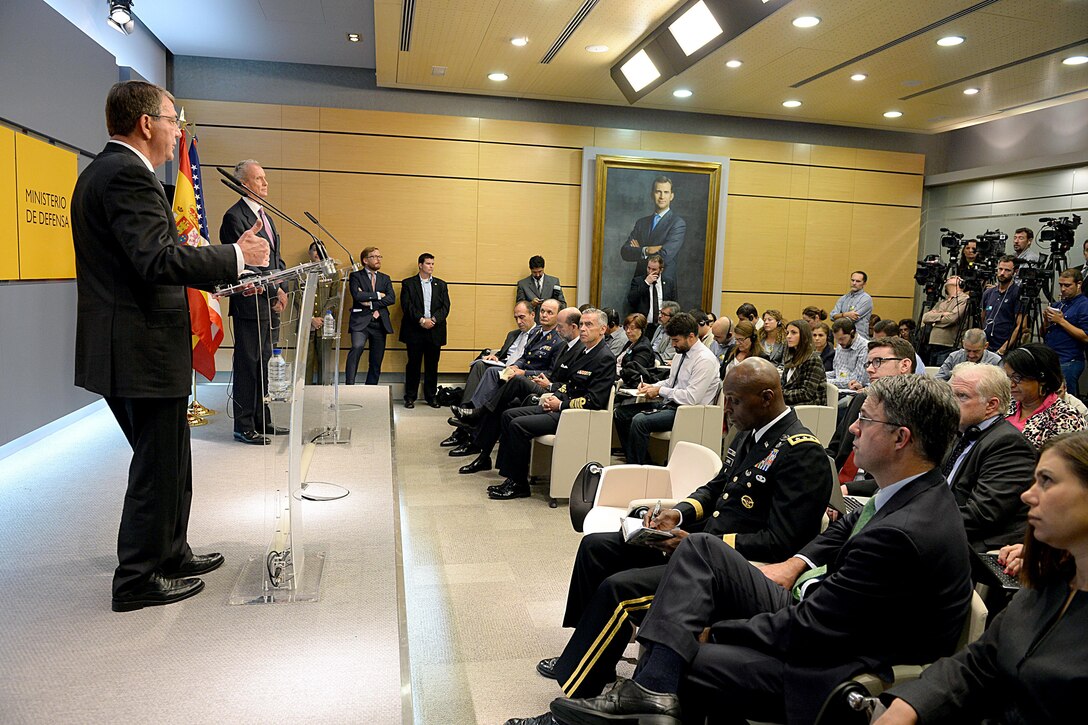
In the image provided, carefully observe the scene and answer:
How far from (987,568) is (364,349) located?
7.73 metres

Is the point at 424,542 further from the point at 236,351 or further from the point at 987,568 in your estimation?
the point at 987,568

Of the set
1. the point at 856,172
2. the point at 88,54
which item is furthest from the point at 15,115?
the point at 856,172

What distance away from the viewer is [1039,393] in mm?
3285

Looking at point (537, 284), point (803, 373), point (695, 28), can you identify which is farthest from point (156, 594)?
point (537, 284)

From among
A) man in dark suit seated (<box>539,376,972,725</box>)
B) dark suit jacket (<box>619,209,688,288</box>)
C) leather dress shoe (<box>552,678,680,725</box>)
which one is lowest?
leather dress shoe (<box>552,678,680,725</box>)

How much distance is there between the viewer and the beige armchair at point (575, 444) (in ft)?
16.5

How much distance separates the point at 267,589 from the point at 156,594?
1.10 ft

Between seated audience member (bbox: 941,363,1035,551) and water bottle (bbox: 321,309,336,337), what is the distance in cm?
320

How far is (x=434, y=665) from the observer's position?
2.92m

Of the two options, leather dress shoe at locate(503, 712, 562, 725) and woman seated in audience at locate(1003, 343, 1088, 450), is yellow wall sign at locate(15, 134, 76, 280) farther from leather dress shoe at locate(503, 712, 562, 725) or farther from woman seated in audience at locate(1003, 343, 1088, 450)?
woman seated in audience at locate(1003, 343, 1088, 450)

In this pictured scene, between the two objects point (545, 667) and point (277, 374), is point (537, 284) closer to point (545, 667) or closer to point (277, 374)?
point (545, 667)

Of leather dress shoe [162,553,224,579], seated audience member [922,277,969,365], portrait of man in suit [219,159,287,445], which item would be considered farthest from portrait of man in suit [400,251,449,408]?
leather dress shoe [162,553,224,579]

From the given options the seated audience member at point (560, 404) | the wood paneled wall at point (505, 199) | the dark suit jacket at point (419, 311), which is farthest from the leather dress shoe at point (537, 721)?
the wood paneled wall at point (505, 199)

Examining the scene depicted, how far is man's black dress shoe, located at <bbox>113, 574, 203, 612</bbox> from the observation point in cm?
239
